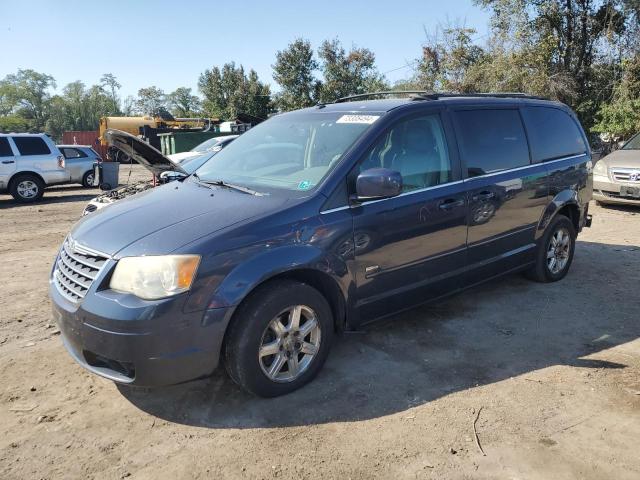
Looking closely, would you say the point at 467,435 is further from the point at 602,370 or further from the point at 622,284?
the point at 622,284

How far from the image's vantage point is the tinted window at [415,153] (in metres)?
3.63

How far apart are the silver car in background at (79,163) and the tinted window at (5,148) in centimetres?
186

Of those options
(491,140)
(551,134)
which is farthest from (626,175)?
(491,140)

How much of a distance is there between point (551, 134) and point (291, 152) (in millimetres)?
2940

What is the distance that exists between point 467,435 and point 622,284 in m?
3.65

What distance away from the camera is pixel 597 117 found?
56.6ft

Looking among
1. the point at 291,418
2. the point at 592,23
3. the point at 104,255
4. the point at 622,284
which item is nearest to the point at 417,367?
the point at 291,418

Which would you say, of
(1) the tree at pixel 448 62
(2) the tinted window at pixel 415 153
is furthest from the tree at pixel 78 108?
(2) the tinted window at pixel 415 153

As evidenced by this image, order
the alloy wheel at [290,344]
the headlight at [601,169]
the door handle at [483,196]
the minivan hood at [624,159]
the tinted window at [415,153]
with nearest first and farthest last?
the alloy wheel at [290,344]
the tinted window at [415,153]
the door handle at [483,196]
the minivan hood at [624,159]
the headlight at [601,169]

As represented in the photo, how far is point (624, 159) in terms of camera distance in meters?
9.71

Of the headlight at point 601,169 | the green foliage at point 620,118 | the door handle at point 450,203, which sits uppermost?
the green foliage at point 620,118

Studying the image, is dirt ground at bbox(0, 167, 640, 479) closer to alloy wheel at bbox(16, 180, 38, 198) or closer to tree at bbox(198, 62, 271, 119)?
alloy wheel at bbox(16, 180, 38, 198)

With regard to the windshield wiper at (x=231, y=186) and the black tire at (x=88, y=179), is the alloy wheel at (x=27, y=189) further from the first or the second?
the windshield wiper at (x=231, y=186)

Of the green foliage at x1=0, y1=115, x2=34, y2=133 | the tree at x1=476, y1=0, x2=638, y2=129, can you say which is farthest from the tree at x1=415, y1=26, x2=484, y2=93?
the green foliage at x1=0, y1=115, x2=34, y2=133
